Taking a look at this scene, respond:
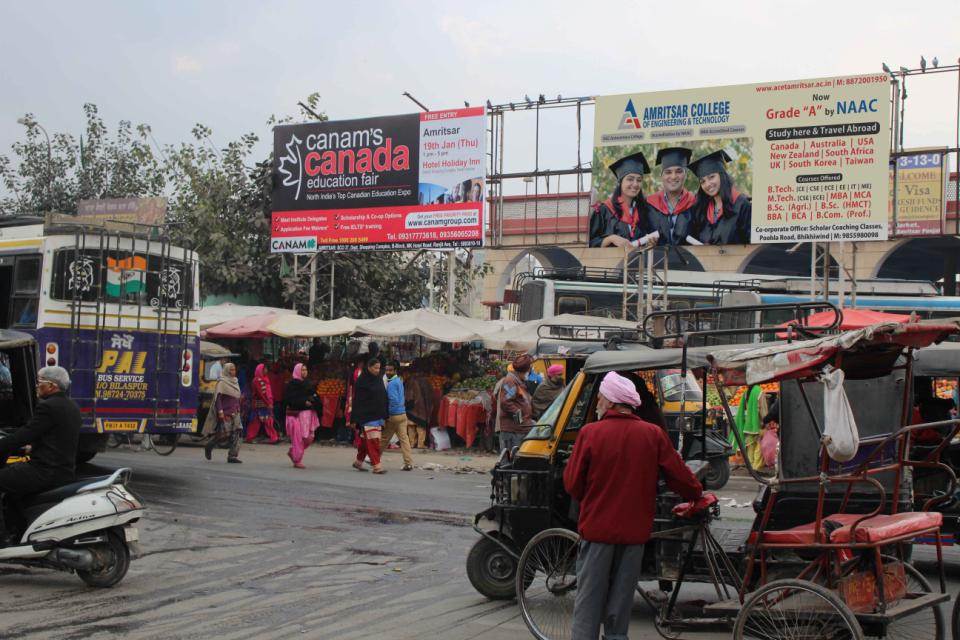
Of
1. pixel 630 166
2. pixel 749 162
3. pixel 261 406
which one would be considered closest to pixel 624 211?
pixel 630 166

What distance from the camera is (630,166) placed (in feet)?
80.8

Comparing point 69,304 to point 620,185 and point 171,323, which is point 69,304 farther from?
point 620,185

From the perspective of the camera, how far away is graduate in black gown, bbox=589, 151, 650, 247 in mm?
24547

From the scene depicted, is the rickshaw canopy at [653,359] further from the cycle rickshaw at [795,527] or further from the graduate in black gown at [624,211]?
the graduate in black gown at [624,211]

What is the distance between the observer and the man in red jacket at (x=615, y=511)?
5.87 m

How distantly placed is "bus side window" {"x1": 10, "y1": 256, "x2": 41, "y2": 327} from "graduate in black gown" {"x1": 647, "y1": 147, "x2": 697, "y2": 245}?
14.3 metres

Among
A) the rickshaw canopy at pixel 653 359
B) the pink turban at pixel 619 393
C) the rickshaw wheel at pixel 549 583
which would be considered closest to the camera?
the pink turban at pixel 619 393

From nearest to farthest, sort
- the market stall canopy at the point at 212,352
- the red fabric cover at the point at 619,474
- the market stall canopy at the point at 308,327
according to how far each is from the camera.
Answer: the red fabric cover at the point at 619,474 < the market stall canopy at the point at 212,352 < the market stall canopy at the point at 308,327

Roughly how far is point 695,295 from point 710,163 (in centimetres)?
591

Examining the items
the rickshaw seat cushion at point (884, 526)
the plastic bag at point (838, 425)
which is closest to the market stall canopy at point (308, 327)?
the rickshaw seat cushion at point (884, 526)

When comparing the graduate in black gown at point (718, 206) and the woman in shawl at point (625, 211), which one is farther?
the woman in shawl at point (625, 211)

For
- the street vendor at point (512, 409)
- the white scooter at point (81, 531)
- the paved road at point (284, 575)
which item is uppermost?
the street vendor at point (512, 409)

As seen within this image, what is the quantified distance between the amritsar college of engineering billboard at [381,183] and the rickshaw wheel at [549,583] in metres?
19.0

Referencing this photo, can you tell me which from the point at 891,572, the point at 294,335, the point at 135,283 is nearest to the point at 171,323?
the point at 135,283
